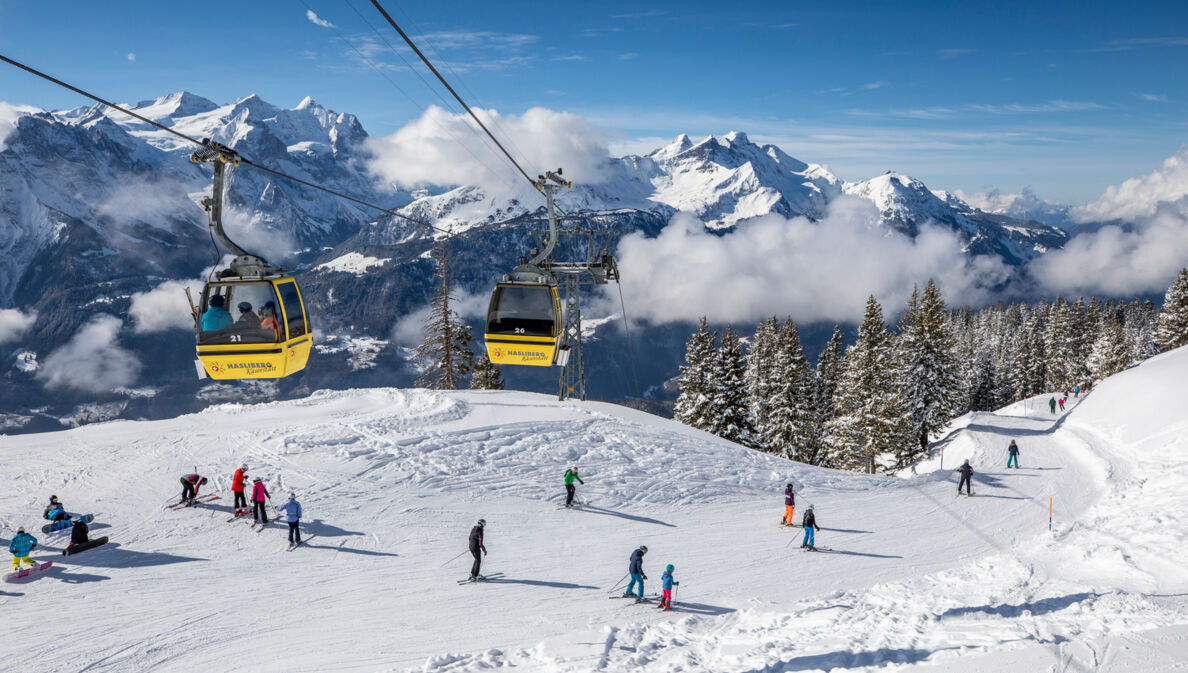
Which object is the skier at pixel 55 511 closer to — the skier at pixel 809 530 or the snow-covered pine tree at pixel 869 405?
the skier at pixel 809 530

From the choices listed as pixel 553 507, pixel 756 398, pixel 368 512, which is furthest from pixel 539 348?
pixel 756 398

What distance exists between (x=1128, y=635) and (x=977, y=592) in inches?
136

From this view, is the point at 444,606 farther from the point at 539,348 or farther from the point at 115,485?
the point at 115,485

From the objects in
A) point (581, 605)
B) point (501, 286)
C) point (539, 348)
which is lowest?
point (581, 605)

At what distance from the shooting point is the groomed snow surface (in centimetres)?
1238

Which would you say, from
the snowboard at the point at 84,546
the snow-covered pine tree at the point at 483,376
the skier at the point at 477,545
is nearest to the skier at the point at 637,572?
the skier at the point at 477,545

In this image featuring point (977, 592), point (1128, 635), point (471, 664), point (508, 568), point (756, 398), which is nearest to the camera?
point (471, 664)

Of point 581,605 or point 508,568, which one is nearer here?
point 581,605

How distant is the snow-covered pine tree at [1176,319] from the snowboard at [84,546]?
268 feet

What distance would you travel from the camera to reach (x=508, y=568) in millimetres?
16922

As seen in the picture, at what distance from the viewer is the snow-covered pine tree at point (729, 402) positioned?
45.2 meters

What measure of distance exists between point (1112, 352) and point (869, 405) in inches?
1566

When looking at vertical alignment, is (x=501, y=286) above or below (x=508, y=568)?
above

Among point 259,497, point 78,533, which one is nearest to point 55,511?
point 78,533
